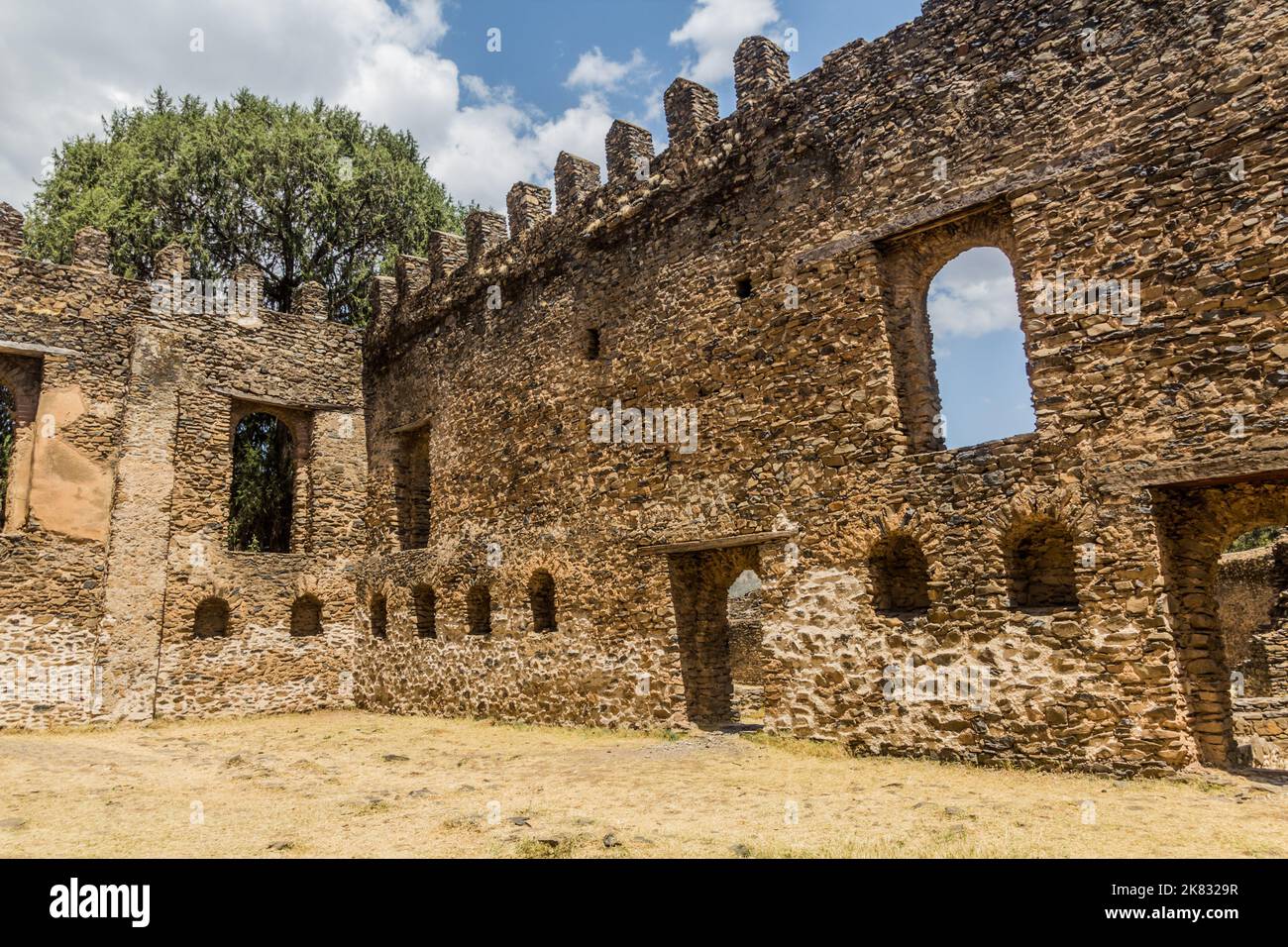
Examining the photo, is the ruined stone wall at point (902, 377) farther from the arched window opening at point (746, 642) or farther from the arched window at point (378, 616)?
the arched window opening at point (746, 642)

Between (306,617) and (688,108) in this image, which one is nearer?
(688,108)

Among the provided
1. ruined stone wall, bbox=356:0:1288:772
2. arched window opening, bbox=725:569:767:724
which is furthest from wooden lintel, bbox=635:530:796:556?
arched window opening, bbox=725:569:767:724

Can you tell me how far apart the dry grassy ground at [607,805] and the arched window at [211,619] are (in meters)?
4.16

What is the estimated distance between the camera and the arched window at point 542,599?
1317cm

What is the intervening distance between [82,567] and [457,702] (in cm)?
612

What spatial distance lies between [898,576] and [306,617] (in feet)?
37.4

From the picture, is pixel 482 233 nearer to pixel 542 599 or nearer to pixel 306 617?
pixel 542 599

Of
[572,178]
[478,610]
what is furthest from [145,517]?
[572,178]

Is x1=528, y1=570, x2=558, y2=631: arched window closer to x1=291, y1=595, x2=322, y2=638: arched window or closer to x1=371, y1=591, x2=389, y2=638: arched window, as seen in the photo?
x1=371, y1=591, x2=389, y2=638: arched window

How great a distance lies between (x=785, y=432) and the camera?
1004 centimetres

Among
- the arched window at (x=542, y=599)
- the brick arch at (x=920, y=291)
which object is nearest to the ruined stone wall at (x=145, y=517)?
the arched window at (x=542, y=599)

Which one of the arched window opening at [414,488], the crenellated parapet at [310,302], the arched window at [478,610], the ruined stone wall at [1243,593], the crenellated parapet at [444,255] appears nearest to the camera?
the arched window at [478,610]

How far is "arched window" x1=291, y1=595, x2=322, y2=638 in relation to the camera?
53.2 ft
